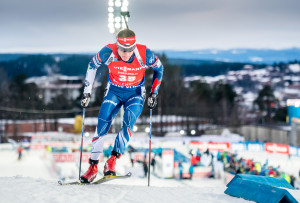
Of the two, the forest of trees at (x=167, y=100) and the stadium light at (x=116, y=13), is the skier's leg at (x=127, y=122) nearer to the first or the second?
the stadium light at (x=116, y=13)

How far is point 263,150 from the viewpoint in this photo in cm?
3123

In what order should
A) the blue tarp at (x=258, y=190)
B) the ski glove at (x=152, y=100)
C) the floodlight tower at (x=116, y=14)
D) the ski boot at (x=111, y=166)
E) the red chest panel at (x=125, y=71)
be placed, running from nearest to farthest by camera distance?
1. the blue tarp at (x=258, y=190)
2. the red chest panel at (x=125, y=71)
3. the ski boot at (x=111, y=166)
4. the ski glove at (x=152, y=100)
5. the floodlight tower at (x=116, y=14)

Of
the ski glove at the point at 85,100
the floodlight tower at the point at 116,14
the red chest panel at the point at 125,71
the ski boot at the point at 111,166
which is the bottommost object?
the ski boot at the point at 111,166

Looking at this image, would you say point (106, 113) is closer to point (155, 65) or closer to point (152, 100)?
point (152, 100)

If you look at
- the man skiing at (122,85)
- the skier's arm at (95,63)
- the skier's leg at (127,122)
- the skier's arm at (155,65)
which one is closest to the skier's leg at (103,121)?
the man skiing at (122,85)

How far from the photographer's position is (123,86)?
6383 millimetres

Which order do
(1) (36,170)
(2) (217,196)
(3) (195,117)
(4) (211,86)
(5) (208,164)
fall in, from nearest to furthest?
(2) (217,196)
(1) (36,170)
(5) (208,164)
(3) (195,117)
(4) (211,86)

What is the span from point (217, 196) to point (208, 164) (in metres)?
16.3

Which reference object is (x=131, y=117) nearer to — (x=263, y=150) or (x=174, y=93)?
(x=263, y=150)

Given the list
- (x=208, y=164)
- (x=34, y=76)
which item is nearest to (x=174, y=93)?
(x=34, y=76)

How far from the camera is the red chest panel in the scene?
20.7 ft

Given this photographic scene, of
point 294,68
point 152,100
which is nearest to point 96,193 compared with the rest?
point 152,100

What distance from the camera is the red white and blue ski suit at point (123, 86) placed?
249 inches

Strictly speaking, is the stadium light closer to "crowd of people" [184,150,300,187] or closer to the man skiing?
the man skiing
